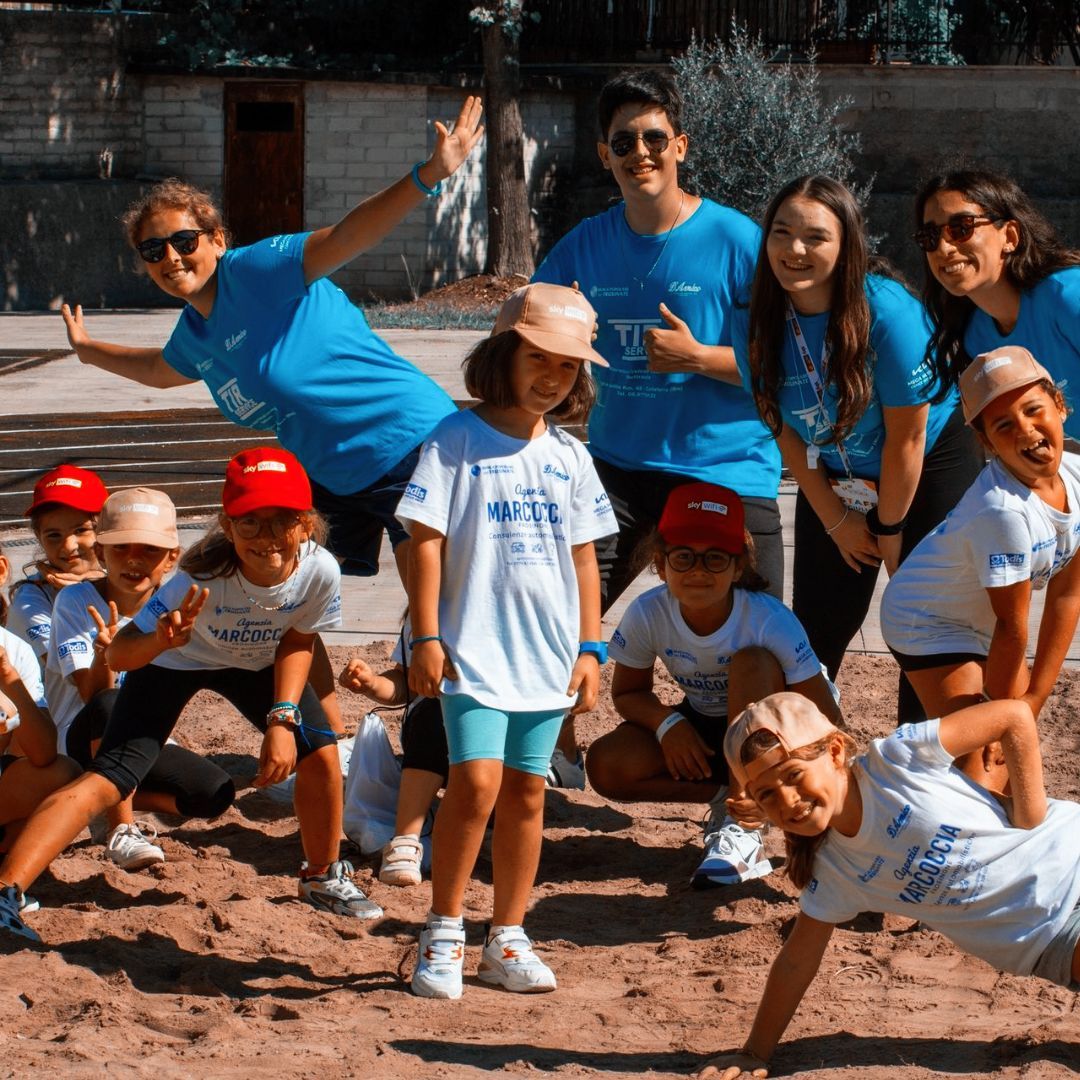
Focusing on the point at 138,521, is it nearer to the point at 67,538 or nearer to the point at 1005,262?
the point at 67,538

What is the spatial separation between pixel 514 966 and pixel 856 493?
165 centimetres

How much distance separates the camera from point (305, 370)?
5090 millimetres

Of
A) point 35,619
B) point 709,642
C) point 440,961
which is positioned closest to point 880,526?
point 709,642

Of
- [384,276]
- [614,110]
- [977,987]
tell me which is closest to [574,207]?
[384,276]

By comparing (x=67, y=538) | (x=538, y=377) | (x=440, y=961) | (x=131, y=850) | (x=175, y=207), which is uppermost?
(x=175, y=207)

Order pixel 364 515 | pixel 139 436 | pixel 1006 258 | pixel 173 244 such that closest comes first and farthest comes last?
pixel 1006 258 < pixel 173 244 < pixel 364 515 < pixel 139 436

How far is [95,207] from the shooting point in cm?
2219

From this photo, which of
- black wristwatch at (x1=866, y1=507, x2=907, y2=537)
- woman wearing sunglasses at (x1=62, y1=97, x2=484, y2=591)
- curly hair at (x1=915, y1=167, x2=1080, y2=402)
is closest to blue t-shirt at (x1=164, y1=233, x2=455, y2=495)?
woman wearing sunglasses at (x1=62, y1=97, x2=484, y2=591)

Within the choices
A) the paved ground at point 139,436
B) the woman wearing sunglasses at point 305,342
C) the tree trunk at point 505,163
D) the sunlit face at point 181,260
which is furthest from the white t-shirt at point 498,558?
the tree trunk at point 505,163

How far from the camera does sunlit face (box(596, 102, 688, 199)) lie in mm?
5031

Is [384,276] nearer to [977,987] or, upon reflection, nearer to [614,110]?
[614,110]

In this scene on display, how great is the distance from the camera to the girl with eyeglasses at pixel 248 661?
436cm

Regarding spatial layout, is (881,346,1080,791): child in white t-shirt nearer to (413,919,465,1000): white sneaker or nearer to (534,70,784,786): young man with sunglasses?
(534,70,784,786): young man with sunglasses

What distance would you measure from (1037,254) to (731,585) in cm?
125
